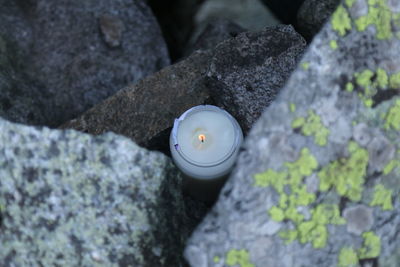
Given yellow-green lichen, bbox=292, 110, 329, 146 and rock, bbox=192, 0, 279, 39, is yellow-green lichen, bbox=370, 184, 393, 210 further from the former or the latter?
rock, bbox=192, 0, 279, 39

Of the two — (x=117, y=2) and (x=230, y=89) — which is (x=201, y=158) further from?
(x=117, y=2)

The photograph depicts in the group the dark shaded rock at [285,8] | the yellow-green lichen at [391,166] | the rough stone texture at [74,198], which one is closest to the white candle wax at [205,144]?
the rough stone texture at [74,198]

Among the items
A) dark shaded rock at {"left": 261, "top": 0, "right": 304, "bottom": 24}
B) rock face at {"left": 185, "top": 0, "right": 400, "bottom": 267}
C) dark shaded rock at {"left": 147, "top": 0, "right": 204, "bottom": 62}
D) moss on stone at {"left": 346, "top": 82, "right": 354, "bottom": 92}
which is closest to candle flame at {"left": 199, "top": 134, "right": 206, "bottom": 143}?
rock face at {"left": 185, "top": 0, "right": 400, "bottom": 267}

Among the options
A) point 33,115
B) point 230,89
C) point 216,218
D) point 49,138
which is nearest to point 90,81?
point 33,115

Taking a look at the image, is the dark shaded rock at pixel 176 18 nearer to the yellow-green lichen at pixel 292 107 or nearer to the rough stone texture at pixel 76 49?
the rough stone texture at pixel 76 49

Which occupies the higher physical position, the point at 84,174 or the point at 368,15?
the point at 368,15

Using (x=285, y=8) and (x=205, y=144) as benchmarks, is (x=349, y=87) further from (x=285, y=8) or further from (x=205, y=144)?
(x=285, y=8)
